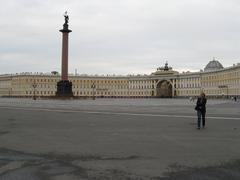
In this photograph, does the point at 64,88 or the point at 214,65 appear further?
the point at 214,65

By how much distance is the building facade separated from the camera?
167625mm

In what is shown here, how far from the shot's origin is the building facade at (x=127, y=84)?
168 m

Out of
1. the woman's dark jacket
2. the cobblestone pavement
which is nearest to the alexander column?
the woman's dark jacket

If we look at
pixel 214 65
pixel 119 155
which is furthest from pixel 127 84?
pixel 119 155

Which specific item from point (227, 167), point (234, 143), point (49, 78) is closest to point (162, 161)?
point (227, 167)

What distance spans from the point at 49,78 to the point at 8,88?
22.2m

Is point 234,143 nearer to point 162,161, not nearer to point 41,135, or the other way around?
point 162,161

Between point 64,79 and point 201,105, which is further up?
point 64,79

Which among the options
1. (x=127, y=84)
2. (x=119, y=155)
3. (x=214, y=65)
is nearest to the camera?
(x=119, y=155)

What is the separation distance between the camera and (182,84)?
18038cm

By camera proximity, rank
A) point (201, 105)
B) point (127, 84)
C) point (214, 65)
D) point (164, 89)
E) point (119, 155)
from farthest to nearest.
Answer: point (127, 84)
point (164, 89)
point (214, 65)
point (201, 105)
point (119, 155)

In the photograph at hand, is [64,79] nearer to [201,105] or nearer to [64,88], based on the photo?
[64,88]

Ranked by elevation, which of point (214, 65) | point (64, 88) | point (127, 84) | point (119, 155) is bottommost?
point (119, 155)

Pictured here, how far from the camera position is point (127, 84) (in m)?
196
